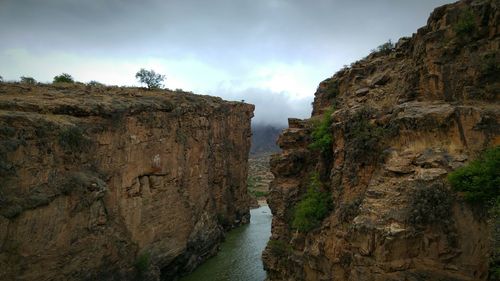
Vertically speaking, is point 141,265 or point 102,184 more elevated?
point 102,184

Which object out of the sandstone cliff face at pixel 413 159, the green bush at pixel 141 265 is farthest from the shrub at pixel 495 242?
the green bush at pixel 141 265

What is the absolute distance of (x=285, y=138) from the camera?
23297 millimetres

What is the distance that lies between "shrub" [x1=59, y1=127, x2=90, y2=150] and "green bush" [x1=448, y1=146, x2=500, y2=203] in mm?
19832

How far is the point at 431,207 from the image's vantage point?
12.6 m

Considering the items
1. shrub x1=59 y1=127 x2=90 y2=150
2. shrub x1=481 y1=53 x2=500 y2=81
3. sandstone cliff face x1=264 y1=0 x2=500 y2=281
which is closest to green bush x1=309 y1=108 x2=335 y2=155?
sandstone cliff face x1=264 y1=0 x2=500 y2=281

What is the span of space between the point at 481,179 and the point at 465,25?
256 inches

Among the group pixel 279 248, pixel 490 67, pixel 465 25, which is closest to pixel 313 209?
pixel 279 248

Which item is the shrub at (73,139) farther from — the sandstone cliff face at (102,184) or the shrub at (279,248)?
the shrub at (279,248)

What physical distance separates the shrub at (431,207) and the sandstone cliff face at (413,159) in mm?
31

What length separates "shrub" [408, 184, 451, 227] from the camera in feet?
41.3

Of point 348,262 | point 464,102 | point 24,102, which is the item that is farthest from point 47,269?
point 464,102

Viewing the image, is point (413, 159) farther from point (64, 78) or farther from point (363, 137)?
point (64, 78)

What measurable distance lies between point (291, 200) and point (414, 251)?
33.6ft

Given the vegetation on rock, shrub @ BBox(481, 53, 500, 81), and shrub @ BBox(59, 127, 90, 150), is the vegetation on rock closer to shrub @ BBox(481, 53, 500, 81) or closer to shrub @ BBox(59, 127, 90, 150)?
shrub @ BBox(481, 53, 500, 81)
